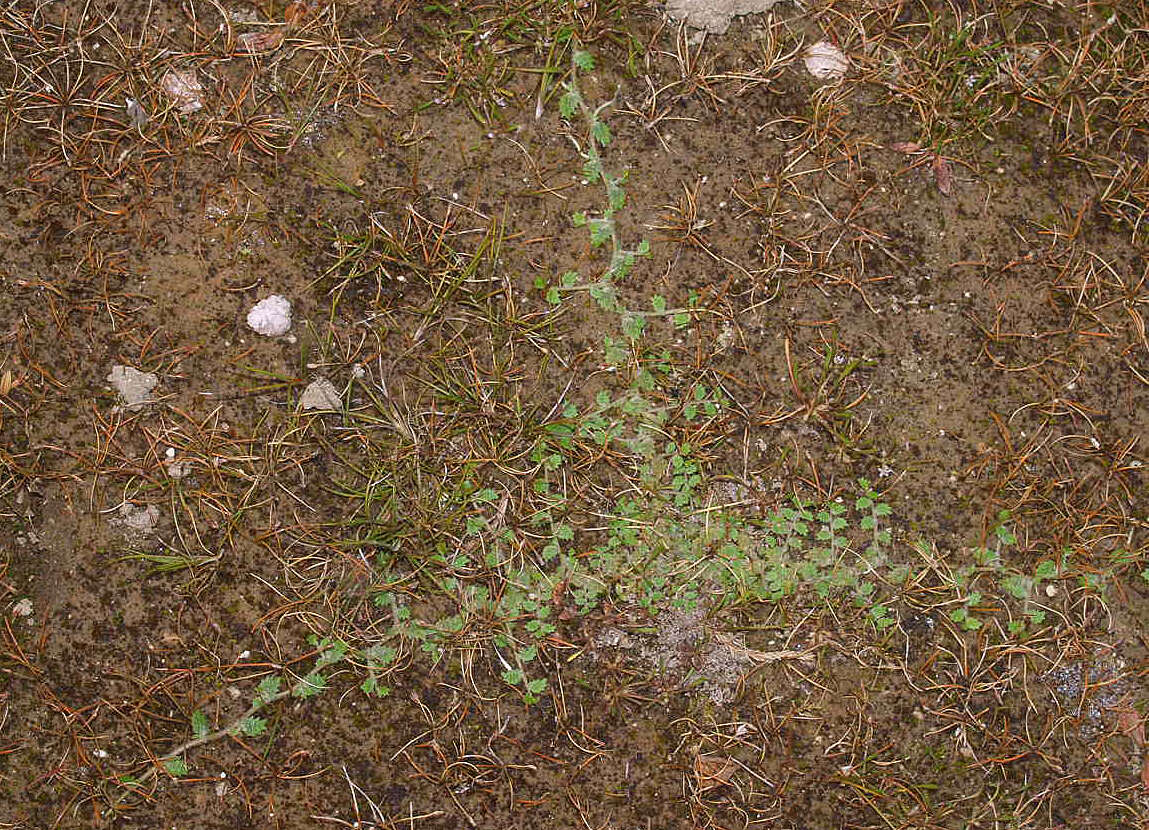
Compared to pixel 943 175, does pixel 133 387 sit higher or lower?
lower

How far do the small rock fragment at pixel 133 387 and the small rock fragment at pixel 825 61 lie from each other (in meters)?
2.41

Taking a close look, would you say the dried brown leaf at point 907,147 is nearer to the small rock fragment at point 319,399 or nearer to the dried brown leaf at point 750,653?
the dried brown leaf at point 750,653

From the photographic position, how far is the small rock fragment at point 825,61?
95.4 inches

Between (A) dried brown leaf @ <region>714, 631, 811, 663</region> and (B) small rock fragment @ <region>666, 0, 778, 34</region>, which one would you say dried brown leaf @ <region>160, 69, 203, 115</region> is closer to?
(B) small rock fragment @ <region>666, 0, 778, 34</region>

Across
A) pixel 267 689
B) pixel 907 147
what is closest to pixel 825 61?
pixel 907 147

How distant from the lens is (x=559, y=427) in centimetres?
233

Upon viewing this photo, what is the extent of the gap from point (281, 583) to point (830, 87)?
243cm

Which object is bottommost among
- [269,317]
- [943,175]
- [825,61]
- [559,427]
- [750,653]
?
[750,653]

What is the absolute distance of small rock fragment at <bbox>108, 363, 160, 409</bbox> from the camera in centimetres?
230

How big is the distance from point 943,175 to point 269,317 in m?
2.29

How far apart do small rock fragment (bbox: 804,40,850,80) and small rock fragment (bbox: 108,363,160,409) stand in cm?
241

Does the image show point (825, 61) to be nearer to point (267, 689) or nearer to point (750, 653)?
point (750, 653)

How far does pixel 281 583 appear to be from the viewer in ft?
7.51

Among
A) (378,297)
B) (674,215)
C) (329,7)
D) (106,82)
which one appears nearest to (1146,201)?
(674,215)
